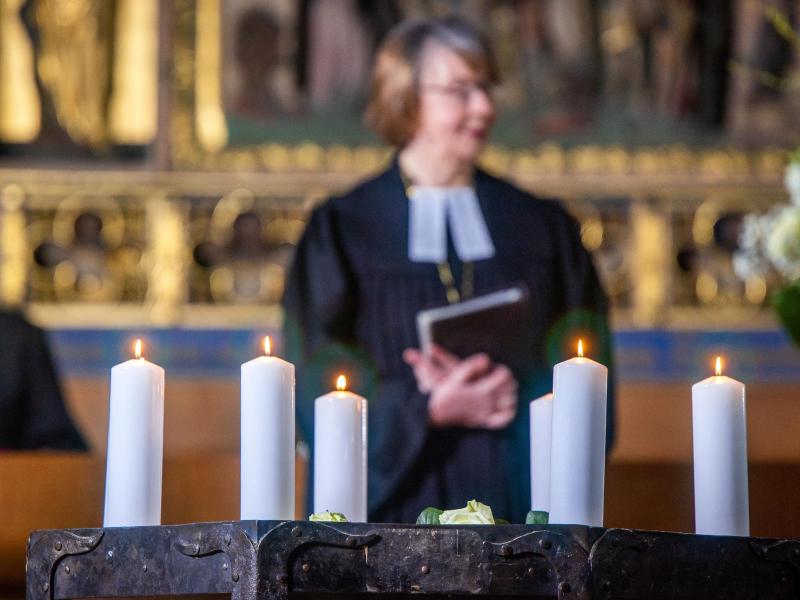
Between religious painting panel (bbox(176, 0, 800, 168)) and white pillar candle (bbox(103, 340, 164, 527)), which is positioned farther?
religious painting panel (bbox(176, 0, 800, 168))

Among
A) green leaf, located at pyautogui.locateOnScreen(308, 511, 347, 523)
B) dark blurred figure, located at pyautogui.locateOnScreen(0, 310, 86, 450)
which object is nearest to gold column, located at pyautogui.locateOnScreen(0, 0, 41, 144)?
dark blurred figure, located at pyautogui.locateOnScreen(0, 310, 86, 450)

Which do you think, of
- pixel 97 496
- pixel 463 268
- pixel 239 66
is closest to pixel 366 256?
pixel 463 268

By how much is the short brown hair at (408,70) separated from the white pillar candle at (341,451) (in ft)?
7.21

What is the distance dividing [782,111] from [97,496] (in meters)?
3.10

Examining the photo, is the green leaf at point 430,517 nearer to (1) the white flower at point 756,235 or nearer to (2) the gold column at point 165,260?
(1) the white flower at point 756,235

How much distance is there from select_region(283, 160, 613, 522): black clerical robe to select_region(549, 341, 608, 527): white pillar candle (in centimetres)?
189

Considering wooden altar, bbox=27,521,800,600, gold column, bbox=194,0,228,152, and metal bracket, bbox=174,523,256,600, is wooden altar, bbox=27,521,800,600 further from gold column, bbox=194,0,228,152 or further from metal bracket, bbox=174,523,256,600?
gold column, bbox=194,0,228,152

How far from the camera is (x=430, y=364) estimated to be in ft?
12.9

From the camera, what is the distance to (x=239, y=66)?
620cm

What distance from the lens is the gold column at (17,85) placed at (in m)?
6.20

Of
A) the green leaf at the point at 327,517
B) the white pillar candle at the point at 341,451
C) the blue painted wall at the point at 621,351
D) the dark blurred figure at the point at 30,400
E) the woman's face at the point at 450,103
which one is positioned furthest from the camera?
the blue painted wall at the point at 621,351

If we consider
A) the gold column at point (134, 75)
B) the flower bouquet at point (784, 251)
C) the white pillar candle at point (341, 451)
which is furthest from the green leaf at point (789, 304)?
the gold column at point (134, 75)

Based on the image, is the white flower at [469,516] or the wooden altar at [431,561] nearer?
the wooden altar at [431,561]

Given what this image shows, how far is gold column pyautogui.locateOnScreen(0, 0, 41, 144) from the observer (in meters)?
6.20
